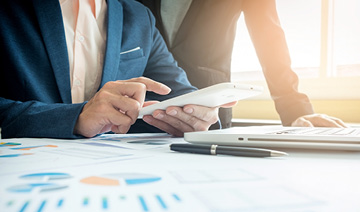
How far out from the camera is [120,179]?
0.27 m

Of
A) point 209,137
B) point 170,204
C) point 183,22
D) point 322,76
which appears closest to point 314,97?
point 322,76

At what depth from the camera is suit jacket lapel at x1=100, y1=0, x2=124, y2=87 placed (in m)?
0.86

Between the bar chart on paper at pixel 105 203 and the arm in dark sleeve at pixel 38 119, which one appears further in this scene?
the arm in dark sleeve at pixel 38 119

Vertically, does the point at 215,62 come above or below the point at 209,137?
above

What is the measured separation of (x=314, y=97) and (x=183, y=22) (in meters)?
0.89

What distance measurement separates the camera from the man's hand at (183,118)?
633 millimetres

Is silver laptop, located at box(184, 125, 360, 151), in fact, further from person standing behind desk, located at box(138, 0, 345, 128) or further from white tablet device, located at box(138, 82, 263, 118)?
person standing behind desk, located at box(138, 0, 345, 128)

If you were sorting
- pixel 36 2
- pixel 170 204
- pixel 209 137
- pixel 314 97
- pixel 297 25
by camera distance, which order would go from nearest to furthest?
pixel 170 204 < pixel 209 137 < pixel 36 2 < pixel 314 97 < pixel 297 25

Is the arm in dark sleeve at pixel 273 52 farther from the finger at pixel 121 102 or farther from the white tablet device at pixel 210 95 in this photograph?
the finger at pixel 121 102

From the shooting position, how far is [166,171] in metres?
0.31

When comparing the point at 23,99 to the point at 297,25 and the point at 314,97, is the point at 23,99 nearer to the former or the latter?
the point at 314,97

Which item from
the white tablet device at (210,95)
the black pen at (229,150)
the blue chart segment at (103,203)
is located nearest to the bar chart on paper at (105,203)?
the blue chart segment at (103,203)

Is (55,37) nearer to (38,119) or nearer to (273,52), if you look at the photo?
(38,119)

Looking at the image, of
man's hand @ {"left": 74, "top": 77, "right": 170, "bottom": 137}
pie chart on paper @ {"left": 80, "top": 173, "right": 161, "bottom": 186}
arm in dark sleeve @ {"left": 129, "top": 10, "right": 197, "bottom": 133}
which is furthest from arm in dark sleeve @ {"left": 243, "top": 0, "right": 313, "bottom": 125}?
pie chart on paper @ {"left": 80, "top": 173, "right": 161, "bottom": 186}
